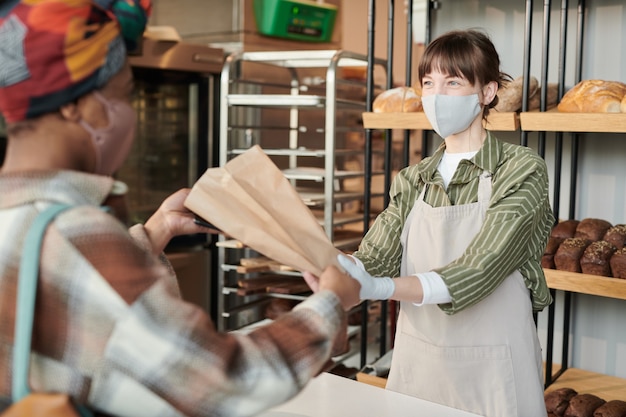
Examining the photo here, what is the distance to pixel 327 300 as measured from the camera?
3.37 ft

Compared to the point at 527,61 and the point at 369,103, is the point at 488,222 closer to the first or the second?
the point at 527,61

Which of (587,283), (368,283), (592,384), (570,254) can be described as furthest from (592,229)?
(368,283)

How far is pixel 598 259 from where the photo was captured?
2.39 meters

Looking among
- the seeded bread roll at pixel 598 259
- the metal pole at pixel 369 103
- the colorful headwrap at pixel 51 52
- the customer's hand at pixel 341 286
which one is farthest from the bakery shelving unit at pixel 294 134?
the colorful headwrap at pixel 51 52

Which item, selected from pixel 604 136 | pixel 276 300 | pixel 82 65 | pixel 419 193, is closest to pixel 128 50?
pixel 82 65

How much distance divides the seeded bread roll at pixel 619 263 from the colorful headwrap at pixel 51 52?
6.22 ft

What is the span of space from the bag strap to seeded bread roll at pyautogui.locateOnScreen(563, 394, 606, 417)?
188 cm

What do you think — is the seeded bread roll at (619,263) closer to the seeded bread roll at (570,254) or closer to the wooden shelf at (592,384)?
the seeded bread roll at (570,254)

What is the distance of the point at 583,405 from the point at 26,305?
193 cm

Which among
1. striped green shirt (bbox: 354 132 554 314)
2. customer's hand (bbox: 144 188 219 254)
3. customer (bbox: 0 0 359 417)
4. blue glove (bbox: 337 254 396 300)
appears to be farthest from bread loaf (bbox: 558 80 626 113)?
customer (bbox: 0 0 359 417)

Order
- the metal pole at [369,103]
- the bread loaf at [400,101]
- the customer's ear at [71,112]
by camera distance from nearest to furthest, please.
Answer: the customer's ear at [71,112], the bread loaf at [400,101], the metal pole at [369,103]

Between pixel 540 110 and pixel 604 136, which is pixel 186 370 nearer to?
pixel 540 110

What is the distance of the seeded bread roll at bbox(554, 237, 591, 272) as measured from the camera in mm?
2436

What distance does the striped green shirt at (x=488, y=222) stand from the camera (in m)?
1.62
